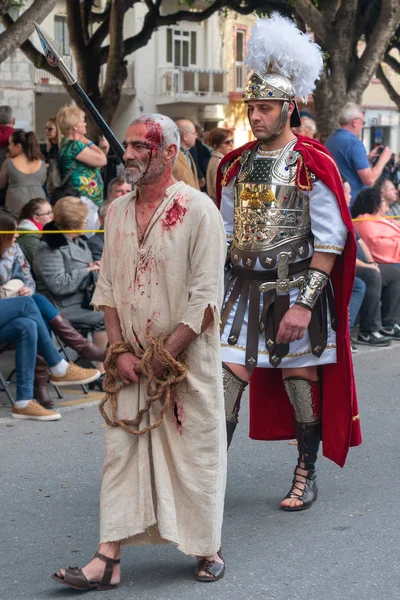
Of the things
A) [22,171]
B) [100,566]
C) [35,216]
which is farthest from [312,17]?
[100,566]

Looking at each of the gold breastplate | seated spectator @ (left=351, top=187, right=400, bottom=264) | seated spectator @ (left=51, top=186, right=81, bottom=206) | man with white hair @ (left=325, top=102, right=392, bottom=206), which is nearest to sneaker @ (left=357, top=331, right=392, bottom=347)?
seated spectator @ (left=351, top=187, right=400, bottom=264)

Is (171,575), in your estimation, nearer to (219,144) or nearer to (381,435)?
(381,435)

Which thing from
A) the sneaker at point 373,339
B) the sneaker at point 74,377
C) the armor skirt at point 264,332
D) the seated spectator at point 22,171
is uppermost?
the seated spectator at point 22,171

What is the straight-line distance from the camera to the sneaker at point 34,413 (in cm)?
687

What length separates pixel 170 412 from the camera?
4.01m

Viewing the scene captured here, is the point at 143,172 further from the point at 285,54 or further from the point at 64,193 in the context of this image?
the point at 64,193

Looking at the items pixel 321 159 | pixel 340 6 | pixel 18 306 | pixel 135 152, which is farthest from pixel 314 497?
pixel 340 6

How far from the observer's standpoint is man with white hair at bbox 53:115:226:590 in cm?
392

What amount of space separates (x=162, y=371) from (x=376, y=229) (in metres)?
6.69

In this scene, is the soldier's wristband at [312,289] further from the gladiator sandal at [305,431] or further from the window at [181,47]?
the window at [181,47]

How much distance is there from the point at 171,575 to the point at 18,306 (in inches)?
121

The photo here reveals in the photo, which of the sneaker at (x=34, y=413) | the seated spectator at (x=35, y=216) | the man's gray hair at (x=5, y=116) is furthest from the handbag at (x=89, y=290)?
the man's gray hair at (x=5, y=116)

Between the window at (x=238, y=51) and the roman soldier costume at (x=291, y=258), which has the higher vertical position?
the window at (x=238, y=51)

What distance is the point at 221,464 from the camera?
4.07m
